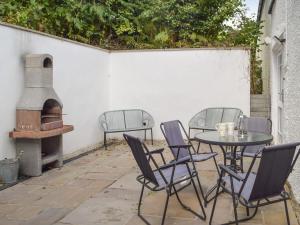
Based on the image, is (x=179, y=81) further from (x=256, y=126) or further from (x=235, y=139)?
(x=235, y=139)

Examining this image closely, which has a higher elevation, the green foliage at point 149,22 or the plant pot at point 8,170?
the green foliage at point 149,22

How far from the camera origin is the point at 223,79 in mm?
9195

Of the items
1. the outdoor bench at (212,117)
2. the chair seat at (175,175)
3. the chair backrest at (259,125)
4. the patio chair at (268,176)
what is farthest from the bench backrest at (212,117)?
the patio chair at (268,176)

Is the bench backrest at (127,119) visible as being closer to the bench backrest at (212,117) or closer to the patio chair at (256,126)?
the bench backrest at (212,117)

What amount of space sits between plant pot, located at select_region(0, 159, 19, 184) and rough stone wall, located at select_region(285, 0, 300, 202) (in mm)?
4019

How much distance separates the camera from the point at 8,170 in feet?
17.7

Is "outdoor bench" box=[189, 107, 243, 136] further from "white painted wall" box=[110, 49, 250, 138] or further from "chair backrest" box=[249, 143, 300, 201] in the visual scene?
"chair backrest" box=[249, 143, 300, 201]

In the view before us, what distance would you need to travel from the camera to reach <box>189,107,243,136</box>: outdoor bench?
344 inches

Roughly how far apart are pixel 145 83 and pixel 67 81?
2.72 m

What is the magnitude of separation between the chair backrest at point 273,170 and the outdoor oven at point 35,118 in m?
3.61

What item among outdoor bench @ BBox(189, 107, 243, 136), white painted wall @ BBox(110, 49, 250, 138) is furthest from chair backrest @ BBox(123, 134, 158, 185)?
white painted wall @ BBox(110, 49, 250, 138)

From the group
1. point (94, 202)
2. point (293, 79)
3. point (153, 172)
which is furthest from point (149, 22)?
point (153, 172)

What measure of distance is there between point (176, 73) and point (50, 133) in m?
4.48

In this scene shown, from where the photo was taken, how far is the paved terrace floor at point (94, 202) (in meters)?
4.04
